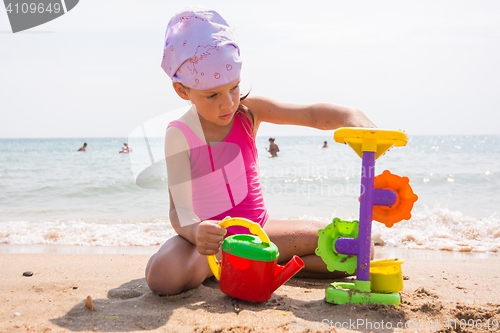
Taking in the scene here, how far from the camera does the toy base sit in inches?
59.8

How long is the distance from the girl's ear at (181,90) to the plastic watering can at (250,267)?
720 millimetres

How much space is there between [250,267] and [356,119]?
0.83 metres

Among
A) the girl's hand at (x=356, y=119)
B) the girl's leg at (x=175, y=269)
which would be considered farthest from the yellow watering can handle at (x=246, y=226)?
the girl's hand at (x=356, y=119)

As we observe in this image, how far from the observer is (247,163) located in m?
2.26

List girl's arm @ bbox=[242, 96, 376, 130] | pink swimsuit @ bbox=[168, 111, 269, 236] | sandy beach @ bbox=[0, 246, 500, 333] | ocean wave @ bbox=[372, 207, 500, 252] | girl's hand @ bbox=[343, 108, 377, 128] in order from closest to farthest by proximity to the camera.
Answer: sandy beach @ bbox=[0, 246, 500, 333] < girl's hand @ bbox=[343, 108, 377, 128] < girl's arm @ bbox=[242, 96, 376, 130] < pink swimsuit @ bbox=[168, 111, 269, 236] < ocean wave @ bbox=[372, 207, 500, 252]

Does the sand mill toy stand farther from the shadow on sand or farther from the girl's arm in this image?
the girl's arm

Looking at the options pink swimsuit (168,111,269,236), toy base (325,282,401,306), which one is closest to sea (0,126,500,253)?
pink swimsuit (168,111,269,236)

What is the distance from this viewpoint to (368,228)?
151 cm

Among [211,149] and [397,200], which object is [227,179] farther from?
[397,200]

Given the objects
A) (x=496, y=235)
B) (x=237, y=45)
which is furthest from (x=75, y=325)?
(x=496, y=235)

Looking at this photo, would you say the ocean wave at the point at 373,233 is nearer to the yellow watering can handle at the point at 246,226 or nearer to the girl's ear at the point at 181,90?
the yellow watering can handle at the point at 246,226

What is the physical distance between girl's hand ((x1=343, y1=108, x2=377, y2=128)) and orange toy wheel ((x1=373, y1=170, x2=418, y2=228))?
27cm

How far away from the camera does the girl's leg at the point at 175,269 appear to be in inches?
70.6

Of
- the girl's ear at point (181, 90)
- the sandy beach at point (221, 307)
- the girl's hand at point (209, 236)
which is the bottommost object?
the sandy beach at point (221, 307)
